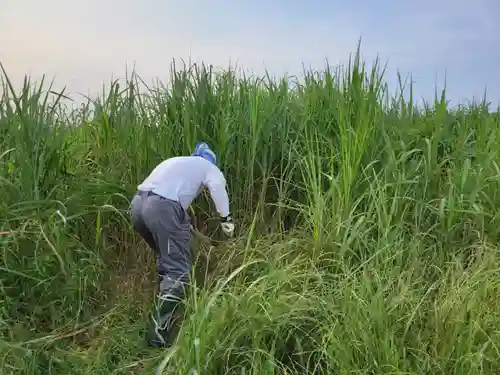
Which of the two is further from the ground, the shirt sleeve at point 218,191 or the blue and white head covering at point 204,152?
the blue and white head covering at point 204,152

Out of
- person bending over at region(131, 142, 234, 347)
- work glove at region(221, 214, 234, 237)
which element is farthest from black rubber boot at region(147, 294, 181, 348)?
work glove at region(221, 214, 234, 237)

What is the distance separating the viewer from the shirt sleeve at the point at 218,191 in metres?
4.08

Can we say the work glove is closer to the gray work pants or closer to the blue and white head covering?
the gray work pants

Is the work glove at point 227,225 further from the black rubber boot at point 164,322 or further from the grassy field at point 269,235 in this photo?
the black rubber boot at point 164,322

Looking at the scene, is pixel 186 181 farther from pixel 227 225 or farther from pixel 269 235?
pixel 269 235

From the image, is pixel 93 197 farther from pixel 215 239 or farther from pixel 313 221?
pixel 313 221

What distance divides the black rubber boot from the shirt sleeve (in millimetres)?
696

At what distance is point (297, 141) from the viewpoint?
4703 mm

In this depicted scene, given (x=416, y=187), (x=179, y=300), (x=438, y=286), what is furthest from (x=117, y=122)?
(x=438, y=286)

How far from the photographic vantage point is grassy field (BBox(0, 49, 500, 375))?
2.94 metres

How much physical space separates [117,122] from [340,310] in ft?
8.88

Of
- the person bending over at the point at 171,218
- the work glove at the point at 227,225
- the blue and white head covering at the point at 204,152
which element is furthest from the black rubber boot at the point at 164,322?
the blue and white head covering at the point at 204,152

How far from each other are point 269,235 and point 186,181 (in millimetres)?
691

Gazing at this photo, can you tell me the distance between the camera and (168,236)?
3.95m
